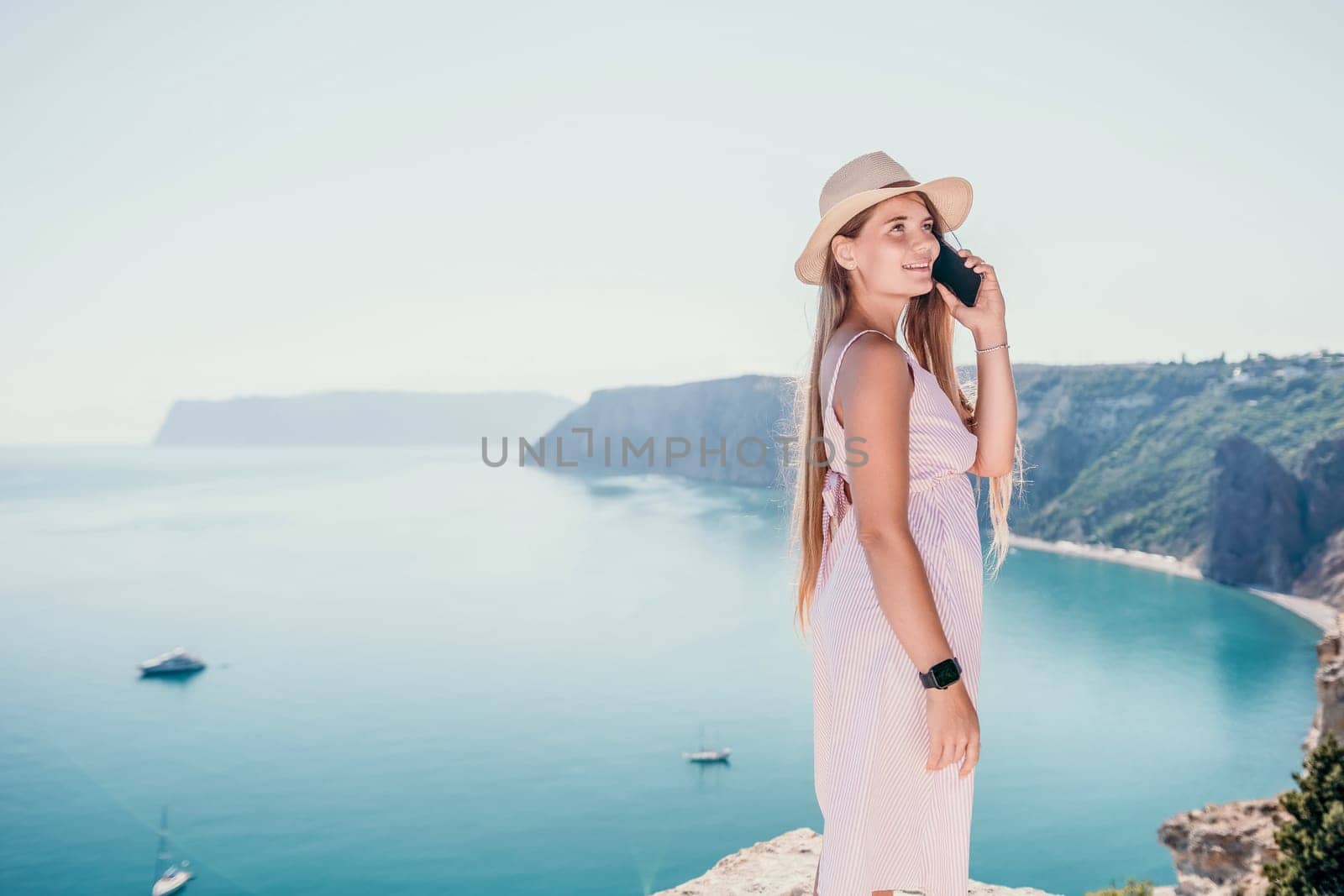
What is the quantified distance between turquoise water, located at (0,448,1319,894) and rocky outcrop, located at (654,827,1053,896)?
74.0 feet

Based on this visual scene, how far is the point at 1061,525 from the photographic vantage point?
64.7 m

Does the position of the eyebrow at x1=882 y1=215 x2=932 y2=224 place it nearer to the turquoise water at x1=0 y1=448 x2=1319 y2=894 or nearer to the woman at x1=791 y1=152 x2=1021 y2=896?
the woman at x1=791 y1=152 x2=1021 y2=896

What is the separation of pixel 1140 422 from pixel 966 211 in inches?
3046

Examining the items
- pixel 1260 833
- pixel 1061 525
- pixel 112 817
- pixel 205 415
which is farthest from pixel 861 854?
pixel 205 415

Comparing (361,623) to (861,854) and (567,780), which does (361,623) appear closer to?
(567,780)

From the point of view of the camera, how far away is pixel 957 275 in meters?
1.64

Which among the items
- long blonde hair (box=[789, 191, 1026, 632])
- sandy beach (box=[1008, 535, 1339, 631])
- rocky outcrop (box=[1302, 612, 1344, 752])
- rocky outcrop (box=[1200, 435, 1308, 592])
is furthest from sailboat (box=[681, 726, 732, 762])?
rocky outcrop (box=[1200, 435, 1308, 592])

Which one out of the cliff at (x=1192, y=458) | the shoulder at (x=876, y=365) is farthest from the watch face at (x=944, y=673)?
Answer: the cliff at (x=1192, y=458)

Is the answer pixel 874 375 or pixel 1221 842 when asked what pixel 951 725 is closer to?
pixel 874 375

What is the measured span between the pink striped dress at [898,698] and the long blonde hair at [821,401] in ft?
0.31

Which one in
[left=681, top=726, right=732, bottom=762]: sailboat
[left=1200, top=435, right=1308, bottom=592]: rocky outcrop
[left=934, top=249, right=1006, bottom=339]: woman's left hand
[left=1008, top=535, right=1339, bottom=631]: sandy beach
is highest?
[left=934, top=249, right=1006, bottom=339]: woman's left hand

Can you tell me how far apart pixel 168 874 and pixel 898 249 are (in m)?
30.1

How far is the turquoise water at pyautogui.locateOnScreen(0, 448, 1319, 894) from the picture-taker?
2552cm

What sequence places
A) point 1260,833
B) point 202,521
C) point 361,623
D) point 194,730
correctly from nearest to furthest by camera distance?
point 1260,833 < point 194,730 < point 361,623 < point 202,521
